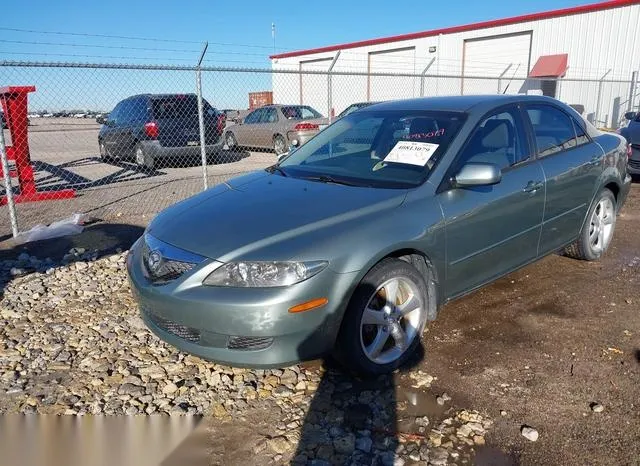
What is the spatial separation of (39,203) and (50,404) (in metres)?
6.23

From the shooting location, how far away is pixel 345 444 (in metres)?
2.56

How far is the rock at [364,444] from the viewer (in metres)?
2.53

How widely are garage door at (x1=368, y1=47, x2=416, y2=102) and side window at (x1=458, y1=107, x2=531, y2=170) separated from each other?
22801 millimetres

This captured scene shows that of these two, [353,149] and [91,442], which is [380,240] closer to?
[353,149]

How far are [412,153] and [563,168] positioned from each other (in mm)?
1490

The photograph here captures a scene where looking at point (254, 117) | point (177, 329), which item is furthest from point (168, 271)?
point (254, 117)

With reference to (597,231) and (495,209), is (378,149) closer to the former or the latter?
(495,209)

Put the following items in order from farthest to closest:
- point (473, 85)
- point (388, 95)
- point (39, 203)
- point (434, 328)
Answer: point (388, 95)
point (473, 85)
point (39, 203)
point (434, 328)

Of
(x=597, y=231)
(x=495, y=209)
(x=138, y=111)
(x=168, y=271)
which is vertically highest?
(x=138, y=111)

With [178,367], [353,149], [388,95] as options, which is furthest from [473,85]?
[178,367]

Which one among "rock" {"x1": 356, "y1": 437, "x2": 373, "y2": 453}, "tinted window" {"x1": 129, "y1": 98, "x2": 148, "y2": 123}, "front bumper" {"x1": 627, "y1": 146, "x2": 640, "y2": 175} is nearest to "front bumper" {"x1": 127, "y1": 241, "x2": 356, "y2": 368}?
"rock" {"x1": 356, "y1": 437, "x2": 373, "y2": 453}

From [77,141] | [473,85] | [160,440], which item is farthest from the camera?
[473,85]

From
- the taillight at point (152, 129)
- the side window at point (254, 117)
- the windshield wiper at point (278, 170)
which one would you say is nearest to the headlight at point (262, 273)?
the windshield wiper at point (278, 170)

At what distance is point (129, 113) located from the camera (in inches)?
483
